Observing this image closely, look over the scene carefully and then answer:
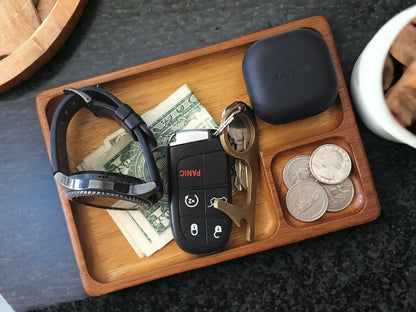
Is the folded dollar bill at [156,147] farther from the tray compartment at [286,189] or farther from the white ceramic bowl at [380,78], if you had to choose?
the white ceramic bowl at [380,78]

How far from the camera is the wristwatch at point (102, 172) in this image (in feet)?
1.59

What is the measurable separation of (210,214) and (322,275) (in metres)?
0.17

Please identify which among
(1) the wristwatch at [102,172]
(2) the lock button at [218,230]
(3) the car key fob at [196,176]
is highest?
(1) the wristwatch at [102,172]

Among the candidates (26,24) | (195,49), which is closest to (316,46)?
(195,49)

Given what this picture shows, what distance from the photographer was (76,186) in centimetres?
49

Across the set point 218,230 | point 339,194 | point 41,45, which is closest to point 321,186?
point 339,194

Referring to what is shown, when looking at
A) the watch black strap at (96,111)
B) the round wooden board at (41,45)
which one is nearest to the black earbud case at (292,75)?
the watch black strap at (96,111)

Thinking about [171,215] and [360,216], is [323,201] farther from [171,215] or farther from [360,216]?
[171,215]

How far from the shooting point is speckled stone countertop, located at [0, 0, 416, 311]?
0.55 meters

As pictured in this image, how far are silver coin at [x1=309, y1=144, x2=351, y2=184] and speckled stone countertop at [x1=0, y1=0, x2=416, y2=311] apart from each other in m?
0.05

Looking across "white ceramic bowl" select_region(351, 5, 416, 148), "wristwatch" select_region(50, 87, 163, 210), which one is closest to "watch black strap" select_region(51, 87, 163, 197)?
"wristwatch" select_region(50, 87, 163, 210)

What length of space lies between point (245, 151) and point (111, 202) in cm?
19

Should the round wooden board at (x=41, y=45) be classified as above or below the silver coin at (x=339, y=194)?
above

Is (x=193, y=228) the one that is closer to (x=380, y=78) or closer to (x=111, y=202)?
(x=111, y=202)
